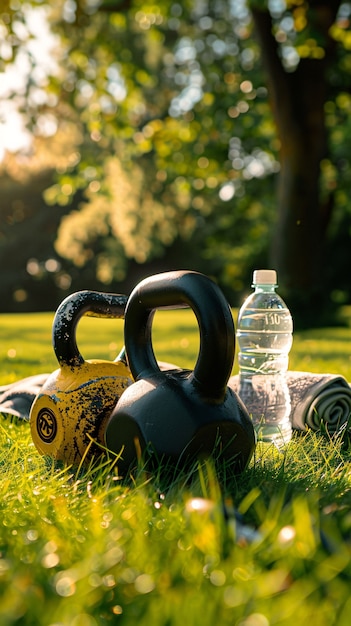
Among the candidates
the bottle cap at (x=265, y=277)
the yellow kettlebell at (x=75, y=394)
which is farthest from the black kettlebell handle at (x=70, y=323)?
the bottle cap at (x=265, y=277)

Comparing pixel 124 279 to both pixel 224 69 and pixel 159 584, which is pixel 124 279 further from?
pixel 159 584

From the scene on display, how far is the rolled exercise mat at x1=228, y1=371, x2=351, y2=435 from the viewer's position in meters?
3.53

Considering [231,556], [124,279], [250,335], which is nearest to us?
[231,556]

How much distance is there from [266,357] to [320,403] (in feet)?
2.27

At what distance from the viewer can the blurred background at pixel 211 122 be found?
41.4ft

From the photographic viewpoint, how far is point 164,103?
69.1 feet

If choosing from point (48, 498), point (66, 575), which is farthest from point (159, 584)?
point (48, 498)

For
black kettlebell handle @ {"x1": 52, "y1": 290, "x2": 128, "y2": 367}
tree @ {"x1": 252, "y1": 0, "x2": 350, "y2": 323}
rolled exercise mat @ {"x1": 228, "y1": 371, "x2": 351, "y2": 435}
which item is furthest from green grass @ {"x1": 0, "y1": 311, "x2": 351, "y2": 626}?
tree @ {"x1": 252, "y1": 0, "x2": 350, "y2": 323}

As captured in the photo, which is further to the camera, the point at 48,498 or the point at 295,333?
the point at 295,333

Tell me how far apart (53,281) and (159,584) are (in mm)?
36011

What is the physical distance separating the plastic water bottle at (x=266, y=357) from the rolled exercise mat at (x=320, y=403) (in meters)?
0.06

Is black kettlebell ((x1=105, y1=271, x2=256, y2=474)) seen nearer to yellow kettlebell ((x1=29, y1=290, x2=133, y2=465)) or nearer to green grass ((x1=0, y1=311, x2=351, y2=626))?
green grass ((x1=0, y1=311, x2=351, y2=626))

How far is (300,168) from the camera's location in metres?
13.5

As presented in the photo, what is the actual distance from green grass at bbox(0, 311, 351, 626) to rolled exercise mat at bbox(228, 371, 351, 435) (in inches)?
36.1
